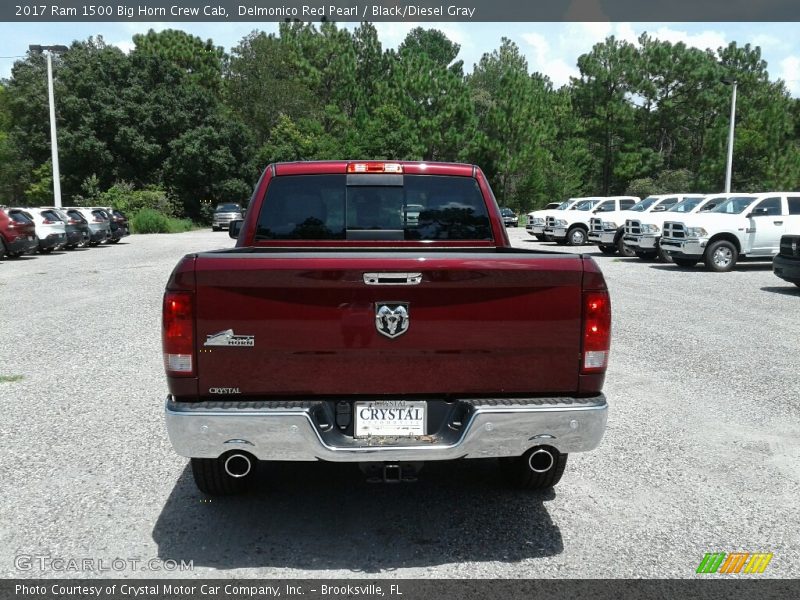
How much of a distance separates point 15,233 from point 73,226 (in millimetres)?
4850

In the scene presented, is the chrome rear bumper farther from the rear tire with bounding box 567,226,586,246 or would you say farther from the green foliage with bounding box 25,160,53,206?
the green foliage with bounding box 25,160,53,206

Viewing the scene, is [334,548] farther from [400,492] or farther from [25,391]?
[25,391]

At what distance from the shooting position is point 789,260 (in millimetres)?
13930

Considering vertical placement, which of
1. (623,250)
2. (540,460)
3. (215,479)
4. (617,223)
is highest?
(617,223)

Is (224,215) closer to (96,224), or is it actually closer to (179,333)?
(96,224)

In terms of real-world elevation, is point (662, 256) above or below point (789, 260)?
below

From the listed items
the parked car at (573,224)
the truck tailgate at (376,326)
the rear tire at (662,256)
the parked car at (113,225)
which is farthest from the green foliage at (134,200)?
the truck tailgate at (376,326)

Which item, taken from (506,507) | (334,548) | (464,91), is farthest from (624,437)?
(464,91)

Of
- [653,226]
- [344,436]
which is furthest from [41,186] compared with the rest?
[344,436]

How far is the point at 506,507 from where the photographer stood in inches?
167

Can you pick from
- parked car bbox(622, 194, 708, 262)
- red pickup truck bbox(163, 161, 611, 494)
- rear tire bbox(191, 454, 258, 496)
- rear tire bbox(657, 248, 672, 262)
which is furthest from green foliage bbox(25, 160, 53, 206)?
red pickup truck bbox(163, 161, 611, 494)

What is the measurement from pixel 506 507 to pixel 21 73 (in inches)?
2839

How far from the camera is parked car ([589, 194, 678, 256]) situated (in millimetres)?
23281

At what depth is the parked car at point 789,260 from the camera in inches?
543
